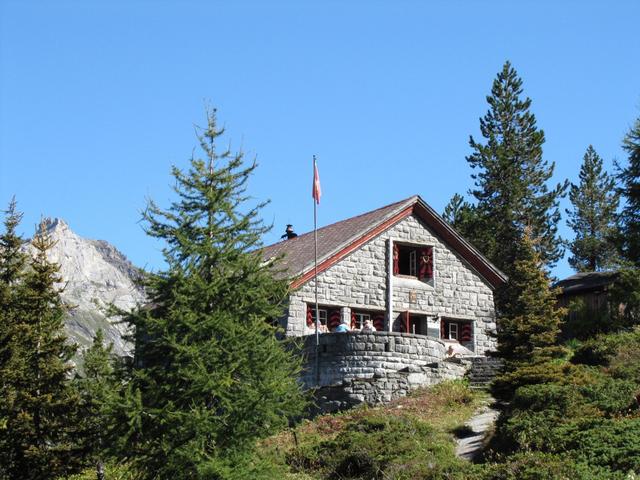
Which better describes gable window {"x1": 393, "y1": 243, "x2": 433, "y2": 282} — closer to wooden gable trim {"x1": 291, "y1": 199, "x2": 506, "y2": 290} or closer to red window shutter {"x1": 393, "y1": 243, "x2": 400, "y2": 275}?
red window shutter {"x1": 393, "y1": 243, "x2": 400, "y2": 275}

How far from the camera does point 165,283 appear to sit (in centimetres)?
2284

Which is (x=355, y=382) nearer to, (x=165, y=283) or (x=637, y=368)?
(x=637, y=368)

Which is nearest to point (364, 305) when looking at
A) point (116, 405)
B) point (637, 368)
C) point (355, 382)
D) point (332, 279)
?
point (332, 279)

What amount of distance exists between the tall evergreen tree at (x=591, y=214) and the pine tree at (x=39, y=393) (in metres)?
44.6

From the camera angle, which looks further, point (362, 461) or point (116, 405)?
point (362, 461)

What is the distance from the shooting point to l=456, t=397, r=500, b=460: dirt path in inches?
1008

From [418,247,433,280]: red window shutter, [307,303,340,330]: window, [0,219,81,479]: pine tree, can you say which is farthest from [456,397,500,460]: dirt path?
[0,219,81,479]: pine tree

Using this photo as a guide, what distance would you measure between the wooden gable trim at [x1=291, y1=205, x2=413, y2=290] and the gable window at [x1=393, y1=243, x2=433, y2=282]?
0.94 m

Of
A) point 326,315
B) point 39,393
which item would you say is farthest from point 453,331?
point 39,393

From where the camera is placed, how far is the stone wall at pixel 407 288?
121ft

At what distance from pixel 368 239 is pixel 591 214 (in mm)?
35571

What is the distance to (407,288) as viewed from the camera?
127 feet

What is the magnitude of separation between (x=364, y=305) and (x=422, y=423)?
1010cm

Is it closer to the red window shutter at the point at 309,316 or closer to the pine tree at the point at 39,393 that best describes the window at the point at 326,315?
the red window shutter at the point at 309,316
